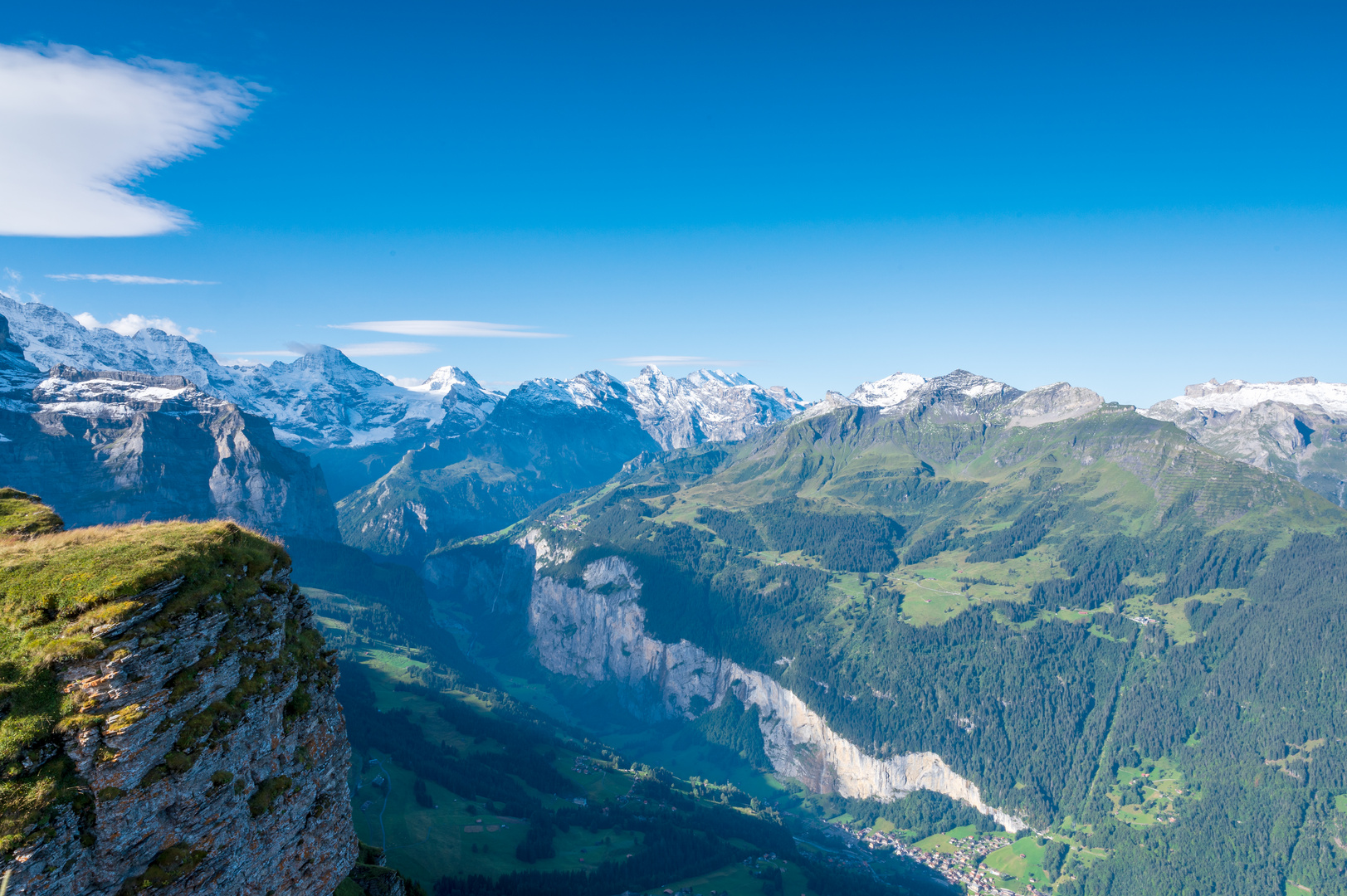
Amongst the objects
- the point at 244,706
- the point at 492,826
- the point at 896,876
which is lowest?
the point at 896,876

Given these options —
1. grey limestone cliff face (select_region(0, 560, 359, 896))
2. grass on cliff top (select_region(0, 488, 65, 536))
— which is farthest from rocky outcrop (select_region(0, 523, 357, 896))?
grass on cliff top (select_region(0, 488, 65, 536))

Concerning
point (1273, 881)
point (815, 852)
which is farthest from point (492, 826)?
point (1273, 881)

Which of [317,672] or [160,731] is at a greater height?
[160,731]

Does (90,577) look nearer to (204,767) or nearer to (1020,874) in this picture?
(204,767)

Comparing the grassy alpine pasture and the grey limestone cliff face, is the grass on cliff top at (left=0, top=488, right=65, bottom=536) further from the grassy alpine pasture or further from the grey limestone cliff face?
the grassy alpine pasture

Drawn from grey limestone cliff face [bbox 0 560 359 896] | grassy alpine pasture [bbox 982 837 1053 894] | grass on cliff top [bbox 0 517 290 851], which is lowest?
grassy alpine pasture [bbox 982 837 1053 894]

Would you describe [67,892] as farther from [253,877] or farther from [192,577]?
[192,577]
